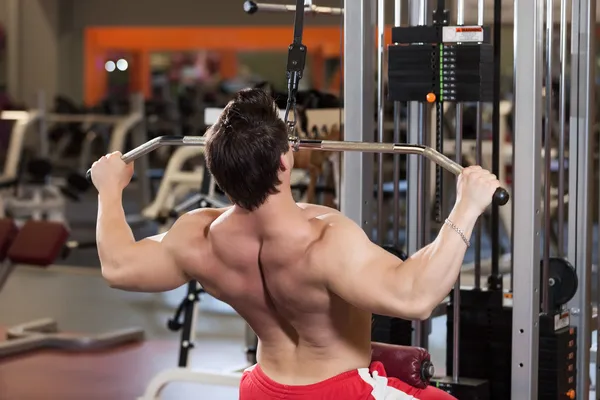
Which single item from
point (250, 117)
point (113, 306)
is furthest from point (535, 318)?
point (113, 306)

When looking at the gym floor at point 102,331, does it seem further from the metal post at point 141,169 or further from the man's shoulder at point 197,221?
the man's shoulder at point 197,221

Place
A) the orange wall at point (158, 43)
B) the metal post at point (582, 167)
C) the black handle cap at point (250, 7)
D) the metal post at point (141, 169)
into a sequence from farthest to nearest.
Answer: the orange wall at point (158, 43) < the metal post at point (141, 169) < the black handle cap at point (250, 7) < the metal post at point (582, 167)

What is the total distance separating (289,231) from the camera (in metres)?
1.99

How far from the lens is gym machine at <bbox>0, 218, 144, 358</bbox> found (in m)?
4.95

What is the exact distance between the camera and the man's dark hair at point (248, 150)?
6.20 feet

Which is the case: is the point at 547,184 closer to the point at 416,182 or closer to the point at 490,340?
the point at 416,182

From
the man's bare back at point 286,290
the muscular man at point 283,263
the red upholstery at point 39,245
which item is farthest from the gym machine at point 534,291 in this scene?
the red upholstery at point 39,245

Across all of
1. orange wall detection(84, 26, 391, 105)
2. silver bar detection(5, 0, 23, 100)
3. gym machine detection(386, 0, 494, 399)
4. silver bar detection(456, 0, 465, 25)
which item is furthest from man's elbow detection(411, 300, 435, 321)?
orange wall detection(84, 26, 391, 105)

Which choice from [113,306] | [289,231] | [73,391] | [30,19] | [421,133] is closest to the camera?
[289,231]

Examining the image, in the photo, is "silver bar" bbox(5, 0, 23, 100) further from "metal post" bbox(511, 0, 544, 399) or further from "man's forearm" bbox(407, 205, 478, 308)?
"man's forearm" bbox(407, 205, 478, 308)

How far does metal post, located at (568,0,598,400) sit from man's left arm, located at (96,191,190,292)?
4.90ft

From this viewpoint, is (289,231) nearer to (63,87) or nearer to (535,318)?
(535,318)

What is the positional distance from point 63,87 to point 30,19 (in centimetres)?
114

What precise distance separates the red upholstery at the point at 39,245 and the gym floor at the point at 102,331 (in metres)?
0.50
